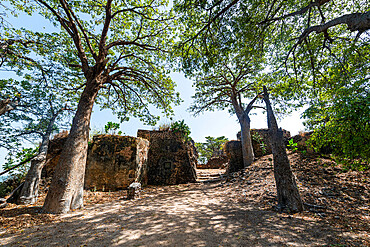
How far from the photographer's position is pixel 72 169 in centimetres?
414

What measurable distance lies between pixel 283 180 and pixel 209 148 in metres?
18.9

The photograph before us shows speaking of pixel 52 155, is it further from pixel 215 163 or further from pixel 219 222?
pixel 215 163

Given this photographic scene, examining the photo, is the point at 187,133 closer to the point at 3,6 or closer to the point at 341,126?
the point at 341,126

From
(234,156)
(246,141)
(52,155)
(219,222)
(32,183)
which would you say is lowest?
(219,222)

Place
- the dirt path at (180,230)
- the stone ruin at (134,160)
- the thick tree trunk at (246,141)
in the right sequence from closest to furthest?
the dirt path at (180,230)
the stone ruin at (134,160)
the thick tree trunk at (246,141)

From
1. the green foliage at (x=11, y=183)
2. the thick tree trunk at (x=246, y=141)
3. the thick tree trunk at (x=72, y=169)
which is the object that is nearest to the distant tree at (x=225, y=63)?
the thick tree trunk at (x=246, y=141)

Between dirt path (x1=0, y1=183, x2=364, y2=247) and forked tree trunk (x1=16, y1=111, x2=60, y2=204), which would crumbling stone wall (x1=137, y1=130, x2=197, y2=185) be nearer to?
dirt path (x1=0, y1=183, x2=364, y2=247)

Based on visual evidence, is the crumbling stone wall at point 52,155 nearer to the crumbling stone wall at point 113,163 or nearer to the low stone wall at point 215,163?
the crumbling stone wall at point 113,163

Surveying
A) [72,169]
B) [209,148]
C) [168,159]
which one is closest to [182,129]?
[168,159]

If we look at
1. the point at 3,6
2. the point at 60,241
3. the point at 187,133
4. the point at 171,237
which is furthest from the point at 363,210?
the point at 3,6

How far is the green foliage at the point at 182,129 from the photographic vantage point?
971 cm

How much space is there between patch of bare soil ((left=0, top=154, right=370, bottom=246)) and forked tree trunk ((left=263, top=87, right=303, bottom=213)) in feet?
0.90

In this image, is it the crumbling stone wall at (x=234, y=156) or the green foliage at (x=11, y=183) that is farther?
the crumbling stone wall at (x=234, y=156)

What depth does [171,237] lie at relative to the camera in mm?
2541
